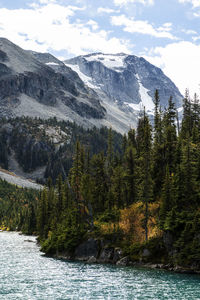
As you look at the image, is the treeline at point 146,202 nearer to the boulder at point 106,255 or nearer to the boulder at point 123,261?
the boulder at point 123,261

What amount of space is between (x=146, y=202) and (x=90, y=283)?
20.5 m

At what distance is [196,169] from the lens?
52219mm

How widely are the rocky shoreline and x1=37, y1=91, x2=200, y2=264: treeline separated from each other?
3.56 ft

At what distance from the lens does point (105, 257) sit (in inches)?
2039

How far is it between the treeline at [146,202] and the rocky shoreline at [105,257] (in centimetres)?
108

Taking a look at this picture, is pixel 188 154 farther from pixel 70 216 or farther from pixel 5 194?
pixel 5 194

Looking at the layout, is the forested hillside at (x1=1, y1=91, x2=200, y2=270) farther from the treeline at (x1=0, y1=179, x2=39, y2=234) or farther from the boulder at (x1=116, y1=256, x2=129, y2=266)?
the treeline at (x1=0, y1=179, x2=39, y2=234)

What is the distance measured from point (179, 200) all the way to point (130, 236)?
10088 millimetres

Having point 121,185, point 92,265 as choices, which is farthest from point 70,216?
point 92,265

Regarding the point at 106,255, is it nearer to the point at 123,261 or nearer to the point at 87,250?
the point at 123,261

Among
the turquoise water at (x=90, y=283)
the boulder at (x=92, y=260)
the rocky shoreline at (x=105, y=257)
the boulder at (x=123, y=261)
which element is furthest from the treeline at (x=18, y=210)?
the turquoise water at (x=90, y=283)

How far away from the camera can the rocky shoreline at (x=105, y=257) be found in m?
43.6

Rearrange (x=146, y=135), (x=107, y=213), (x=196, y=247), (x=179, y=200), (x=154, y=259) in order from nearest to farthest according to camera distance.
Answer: (x=196, y=247)
(x=154, y=259)
(x=179, y=200)
(x=146, y=135)
(x=107, y=213)

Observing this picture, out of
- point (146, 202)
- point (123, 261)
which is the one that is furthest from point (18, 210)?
point (123, 261)
